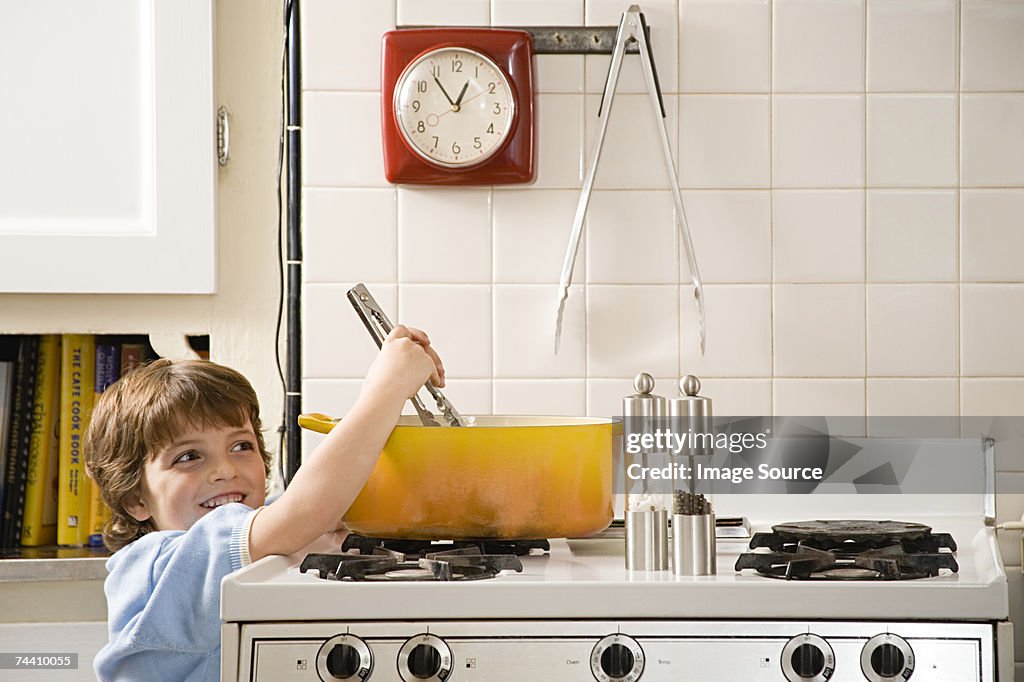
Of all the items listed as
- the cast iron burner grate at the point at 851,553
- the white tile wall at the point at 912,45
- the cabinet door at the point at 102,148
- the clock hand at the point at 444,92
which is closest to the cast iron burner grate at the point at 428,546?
the cast iron burner grate at the point at 851,553

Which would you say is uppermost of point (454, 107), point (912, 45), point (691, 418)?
point (912, 45)

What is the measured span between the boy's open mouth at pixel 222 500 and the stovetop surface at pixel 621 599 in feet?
1.35

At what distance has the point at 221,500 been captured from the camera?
53.5 inches

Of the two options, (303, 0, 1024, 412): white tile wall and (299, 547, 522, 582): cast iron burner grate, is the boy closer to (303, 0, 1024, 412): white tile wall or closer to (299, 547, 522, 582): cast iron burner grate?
(299, 547, 522, 582): cast iron burner grate

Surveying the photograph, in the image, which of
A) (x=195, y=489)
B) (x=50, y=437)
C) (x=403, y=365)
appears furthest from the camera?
(x=50, y=437)

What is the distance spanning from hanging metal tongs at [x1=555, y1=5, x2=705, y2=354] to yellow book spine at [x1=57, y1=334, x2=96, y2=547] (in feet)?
2.46

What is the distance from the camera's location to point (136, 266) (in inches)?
60.8

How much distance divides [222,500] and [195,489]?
37mm

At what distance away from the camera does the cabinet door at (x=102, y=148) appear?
154 centimetres

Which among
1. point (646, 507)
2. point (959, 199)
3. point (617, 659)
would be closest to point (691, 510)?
point (646, 507)

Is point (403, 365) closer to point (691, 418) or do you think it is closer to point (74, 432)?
point (691, 418)

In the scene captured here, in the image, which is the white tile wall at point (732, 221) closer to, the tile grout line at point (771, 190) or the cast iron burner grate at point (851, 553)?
the tile grout line at point (771, 190)

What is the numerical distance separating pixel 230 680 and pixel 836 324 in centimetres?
105

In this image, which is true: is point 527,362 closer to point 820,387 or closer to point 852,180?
point 820,387
